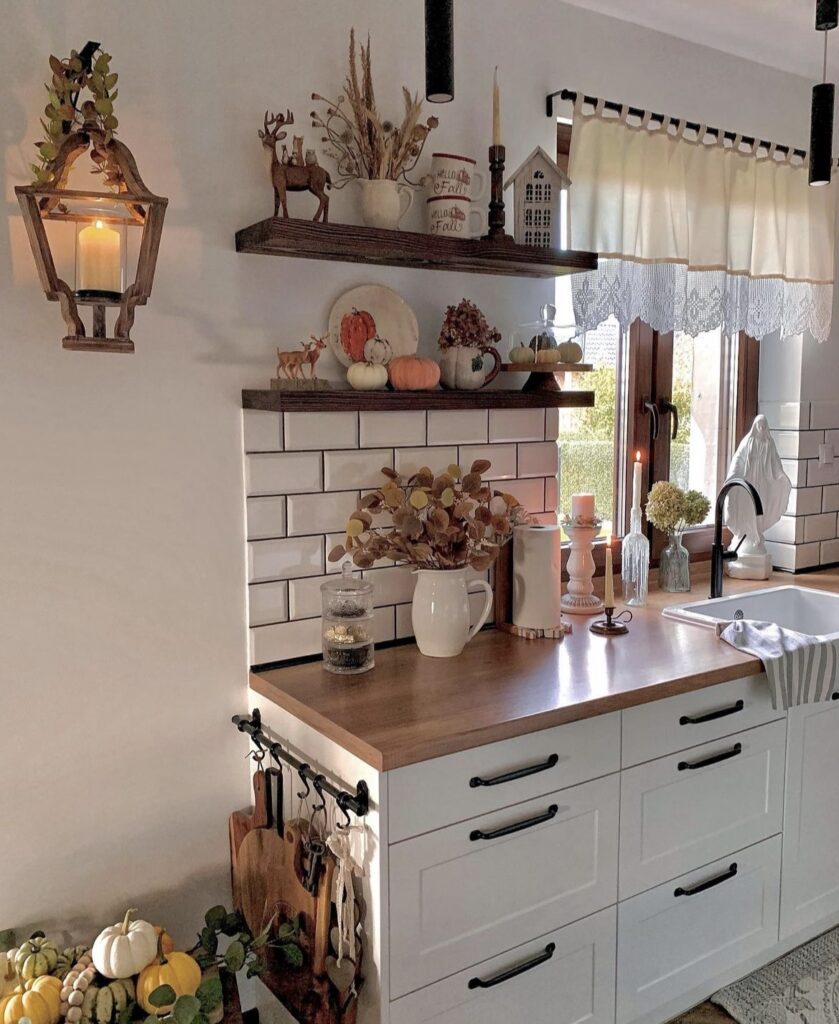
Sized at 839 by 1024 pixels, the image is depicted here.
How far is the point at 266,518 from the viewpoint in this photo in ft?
6.22

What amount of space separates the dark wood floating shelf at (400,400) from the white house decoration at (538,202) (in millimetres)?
347

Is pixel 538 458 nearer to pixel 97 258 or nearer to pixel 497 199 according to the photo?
pixel 497 199

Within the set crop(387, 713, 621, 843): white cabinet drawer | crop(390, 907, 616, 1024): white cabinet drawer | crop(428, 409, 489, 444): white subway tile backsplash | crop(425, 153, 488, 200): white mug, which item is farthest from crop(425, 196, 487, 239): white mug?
crop(390, 907, 616, 1024): white cabinet drawer

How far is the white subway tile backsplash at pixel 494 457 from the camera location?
2158 mm

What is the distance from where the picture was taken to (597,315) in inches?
91.7

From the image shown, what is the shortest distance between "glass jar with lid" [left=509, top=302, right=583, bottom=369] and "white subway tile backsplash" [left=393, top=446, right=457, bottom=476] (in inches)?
10.5

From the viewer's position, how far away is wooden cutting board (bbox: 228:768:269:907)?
182 centimetres

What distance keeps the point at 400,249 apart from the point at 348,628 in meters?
0.77

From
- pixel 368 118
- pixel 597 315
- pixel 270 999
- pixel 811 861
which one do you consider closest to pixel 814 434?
pixel 597 315

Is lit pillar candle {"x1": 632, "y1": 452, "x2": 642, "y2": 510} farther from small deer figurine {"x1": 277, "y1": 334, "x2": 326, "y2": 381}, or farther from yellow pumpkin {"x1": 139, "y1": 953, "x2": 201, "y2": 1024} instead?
yellow pumpkin {"x1": 139, "y1": 953, "x2": 201, "y2": 1024}

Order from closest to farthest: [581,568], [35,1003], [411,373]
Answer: [35,1003]
[411,373]
[581,568]

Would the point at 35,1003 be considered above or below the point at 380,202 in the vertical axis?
below

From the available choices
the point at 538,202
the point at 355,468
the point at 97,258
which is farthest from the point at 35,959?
the point at 538,202

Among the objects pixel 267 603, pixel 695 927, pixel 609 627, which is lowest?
pixel 695 927
